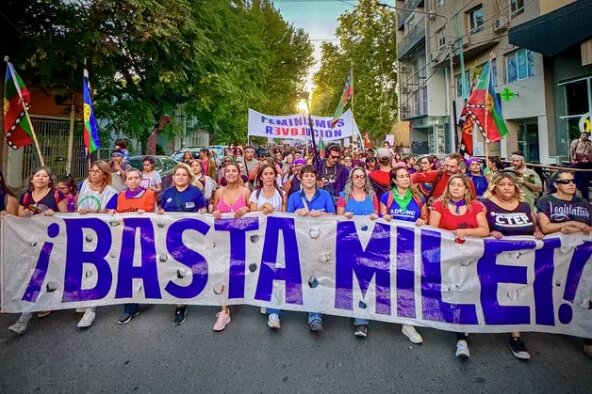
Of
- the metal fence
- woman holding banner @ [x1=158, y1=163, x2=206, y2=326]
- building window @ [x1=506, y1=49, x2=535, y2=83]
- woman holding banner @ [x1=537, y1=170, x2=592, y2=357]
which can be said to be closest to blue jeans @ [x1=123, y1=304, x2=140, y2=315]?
woman holding banner @ [x1=158, y1=163, x2=206, y2=326]

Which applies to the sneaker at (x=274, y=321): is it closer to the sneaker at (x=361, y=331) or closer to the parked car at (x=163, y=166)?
the sneaker at (x=361, y=331)

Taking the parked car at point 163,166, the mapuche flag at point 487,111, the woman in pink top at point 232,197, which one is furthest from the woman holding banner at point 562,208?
the parked car at point 163,166

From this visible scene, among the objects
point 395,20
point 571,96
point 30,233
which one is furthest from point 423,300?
point 395,20

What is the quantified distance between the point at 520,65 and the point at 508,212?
1934 centimetres

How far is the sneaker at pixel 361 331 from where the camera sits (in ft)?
11.0

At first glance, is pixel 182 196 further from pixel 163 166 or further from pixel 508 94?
pixel 508 94

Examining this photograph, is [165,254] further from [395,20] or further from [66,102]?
[395,20]

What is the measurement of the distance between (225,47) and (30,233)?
13.0m

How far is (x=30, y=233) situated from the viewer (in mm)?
3750

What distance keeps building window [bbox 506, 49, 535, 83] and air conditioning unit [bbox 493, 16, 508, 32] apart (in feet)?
5.25

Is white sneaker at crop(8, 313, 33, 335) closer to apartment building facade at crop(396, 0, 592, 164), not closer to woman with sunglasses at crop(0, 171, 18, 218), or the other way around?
woman with sunglasses at crop(0, 171, 18, 218)

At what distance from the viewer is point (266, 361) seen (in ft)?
9.85

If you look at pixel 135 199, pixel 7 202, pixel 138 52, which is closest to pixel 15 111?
pixel 7 202

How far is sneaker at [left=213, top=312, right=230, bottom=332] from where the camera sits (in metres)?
3.51
